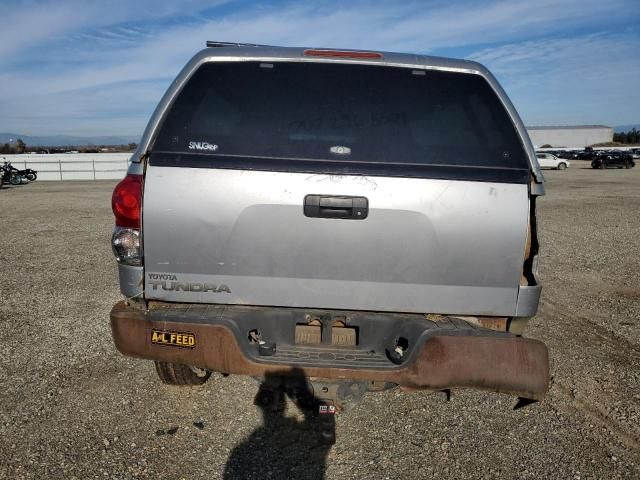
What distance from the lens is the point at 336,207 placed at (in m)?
2.51

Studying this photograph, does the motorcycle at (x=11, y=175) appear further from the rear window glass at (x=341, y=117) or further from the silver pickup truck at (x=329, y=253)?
the silver pickup truck at (x=329, y=253)

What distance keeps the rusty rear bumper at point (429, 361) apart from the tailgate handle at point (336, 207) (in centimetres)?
67

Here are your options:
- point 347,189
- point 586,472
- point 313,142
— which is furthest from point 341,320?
point 586,472

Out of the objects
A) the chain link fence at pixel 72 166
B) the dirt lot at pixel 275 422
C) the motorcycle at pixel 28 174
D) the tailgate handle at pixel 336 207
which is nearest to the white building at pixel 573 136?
the chain link fence at pixel 72 166

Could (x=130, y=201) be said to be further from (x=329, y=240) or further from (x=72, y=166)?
(x=72, y=166)

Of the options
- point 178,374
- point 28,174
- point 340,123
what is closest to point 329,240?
point 340,123

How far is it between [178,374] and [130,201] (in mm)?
1375

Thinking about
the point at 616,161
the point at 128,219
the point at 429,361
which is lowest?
the point at 616,161

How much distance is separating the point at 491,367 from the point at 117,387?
2.65 metres

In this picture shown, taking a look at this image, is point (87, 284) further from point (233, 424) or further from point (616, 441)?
point (616, 441)

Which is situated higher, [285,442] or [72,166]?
[285,442]

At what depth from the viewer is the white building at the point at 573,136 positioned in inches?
3959

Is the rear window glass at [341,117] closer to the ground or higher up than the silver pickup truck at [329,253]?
higher up

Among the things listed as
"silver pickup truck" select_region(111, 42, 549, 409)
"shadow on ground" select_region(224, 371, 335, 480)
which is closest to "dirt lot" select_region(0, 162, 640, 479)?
"shadow on ground" select_region(224, 371, 335, 480)
